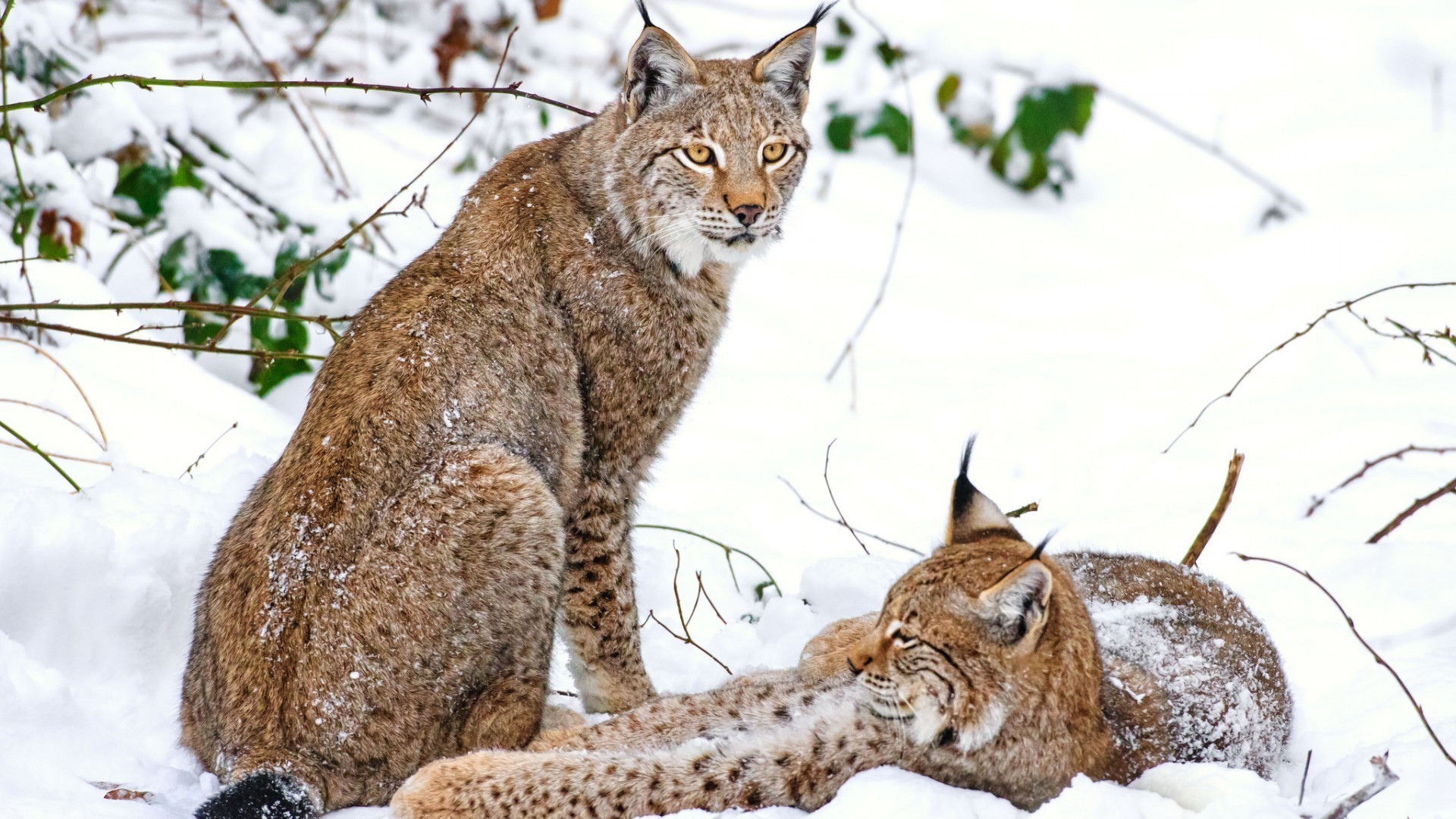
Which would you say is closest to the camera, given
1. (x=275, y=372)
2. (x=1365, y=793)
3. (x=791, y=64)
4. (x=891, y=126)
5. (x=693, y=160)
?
(x=1365, y=793)

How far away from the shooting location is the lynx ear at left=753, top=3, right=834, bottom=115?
468 cm

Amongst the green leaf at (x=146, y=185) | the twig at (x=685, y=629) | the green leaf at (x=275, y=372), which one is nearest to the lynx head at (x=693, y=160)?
the twig at (x=685, y=629)

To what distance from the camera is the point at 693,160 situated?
Answer: 4512mm

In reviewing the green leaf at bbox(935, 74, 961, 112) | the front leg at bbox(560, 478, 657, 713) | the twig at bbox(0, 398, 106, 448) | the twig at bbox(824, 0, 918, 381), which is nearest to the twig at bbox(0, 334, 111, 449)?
the twig at bbox(0, 398, 106, 448)

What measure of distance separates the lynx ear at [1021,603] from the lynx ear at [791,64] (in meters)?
2.14

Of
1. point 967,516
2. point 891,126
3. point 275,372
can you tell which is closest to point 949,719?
point 967,516

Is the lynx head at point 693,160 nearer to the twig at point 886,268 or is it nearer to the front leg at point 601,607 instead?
the front leg at point 601,607

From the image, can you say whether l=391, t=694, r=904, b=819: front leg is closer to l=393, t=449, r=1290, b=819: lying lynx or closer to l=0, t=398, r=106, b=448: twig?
l=393, t=449, r=1290, b=819: lying lynx

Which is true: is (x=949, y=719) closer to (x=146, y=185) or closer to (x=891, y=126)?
(x=146, y=185)

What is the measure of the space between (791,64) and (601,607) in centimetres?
194

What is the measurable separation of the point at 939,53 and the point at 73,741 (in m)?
7.42

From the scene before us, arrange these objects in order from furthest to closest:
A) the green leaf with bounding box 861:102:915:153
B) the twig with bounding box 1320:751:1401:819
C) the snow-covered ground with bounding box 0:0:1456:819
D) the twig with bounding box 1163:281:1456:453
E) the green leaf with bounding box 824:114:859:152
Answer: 1. the green leaf with bounding box 824:114:859:152
2. the green leaf with bounding box 861:102:915:153
3. the twig with bounding box 1163:281:1456:453
4. the snow-covered ground with bounding box 0:0:1456:819
5. the twig with bounding box 1320:751:1401:819

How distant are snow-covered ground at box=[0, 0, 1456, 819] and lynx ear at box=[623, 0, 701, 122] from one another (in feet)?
5.38

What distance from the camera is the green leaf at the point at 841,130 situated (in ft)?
30.1
